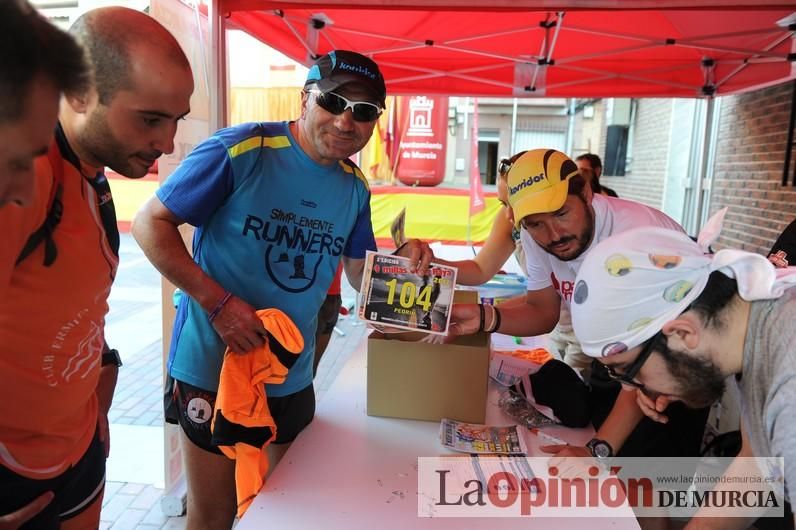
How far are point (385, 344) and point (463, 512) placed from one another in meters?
0.58

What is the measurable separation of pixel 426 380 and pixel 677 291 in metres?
0.92

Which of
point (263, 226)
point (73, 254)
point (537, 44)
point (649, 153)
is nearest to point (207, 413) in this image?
point (263, 226)

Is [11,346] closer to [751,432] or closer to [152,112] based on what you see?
[152,112]

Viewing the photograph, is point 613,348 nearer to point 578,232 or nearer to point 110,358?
point 578,232

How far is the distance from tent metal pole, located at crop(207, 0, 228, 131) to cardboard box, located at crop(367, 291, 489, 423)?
4.74 ft

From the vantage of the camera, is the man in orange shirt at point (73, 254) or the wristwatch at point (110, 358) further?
the wristwatch at point (110, 358)

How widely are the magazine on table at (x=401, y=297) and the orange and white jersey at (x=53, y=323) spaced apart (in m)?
0.70

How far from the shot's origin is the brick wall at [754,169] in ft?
15.5

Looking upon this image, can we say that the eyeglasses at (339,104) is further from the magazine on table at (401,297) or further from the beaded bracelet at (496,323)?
the beaded bracelet at (496,323)

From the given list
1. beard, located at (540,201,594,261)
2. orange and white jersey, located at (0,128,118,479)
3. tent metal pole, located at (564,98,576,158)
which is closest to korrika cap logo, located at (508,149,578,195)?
beard, located at (540,201,594,261)

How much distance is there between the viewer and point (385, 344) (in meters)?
1.72

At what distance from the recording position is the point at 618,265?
3.27 feet

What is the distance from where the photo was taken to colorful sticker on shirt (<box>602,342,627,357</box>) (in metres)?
1.01

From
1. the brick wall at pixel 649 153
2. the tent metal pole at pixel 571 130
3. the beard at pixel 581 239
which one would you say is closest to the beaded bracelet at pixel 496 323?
the beard at pixel 581 239
